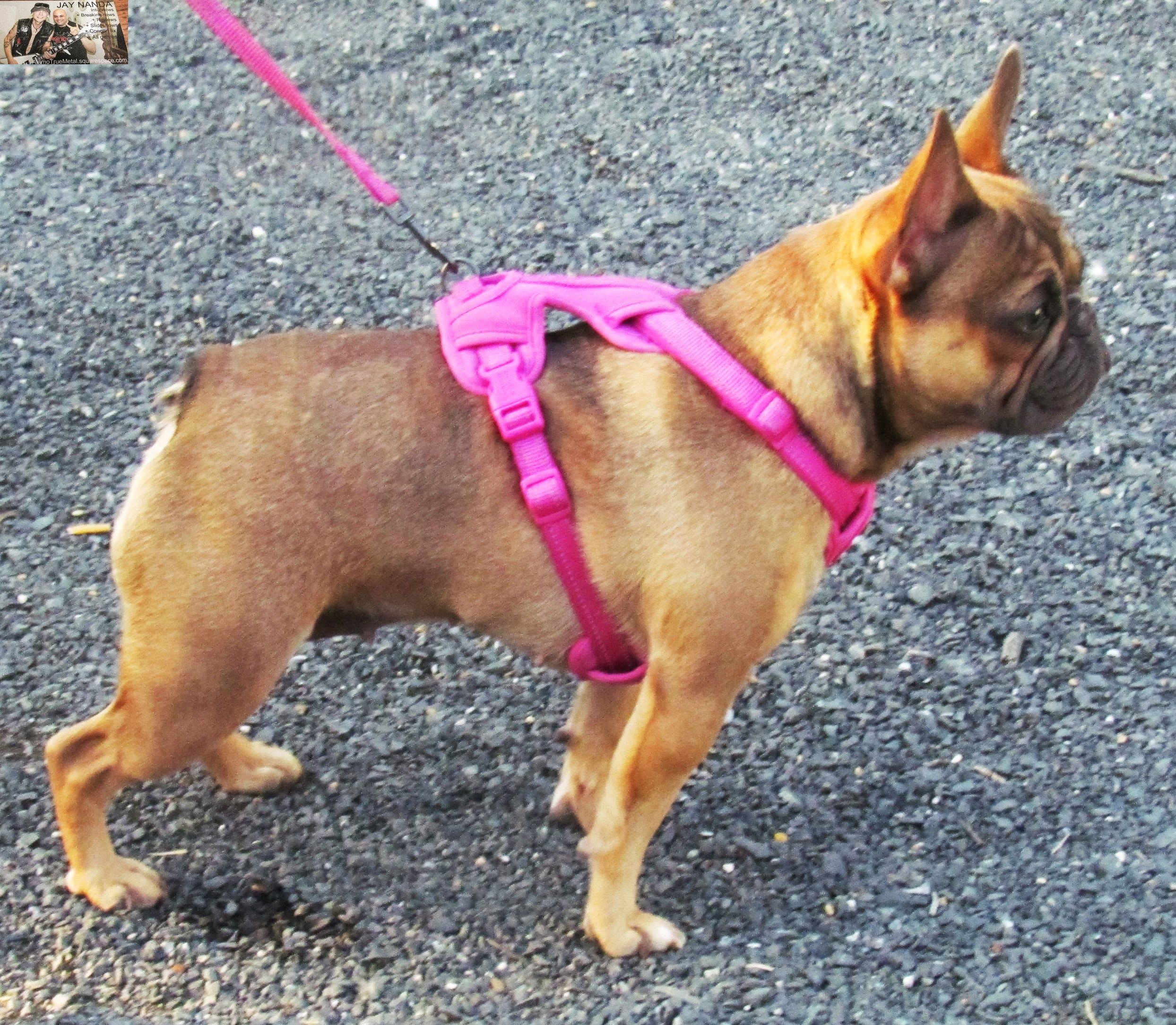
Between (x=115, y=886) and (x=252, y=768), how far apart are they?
1.90 feet


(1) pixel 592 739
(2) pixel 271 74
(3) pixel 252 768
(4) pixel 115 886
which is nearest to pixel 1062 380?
(1) pixel 592 739

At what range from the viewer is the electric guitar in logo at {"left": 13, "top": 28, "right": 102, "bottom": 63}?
7535 mm

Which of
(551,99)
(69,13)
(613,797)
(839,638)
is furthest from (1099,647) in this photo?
(69,13)

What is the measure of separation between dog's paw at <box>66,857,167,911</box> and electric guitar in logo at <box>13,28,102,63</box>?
5130 millimetres

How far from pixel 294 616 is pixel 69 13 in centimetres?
529

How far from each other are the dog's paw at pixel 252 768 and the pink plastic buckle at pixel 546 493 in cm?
156

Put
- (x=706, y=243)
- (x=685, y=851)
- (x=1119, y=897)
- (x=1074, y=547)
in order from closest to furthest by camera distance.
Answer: (x=1119, y=897)
(x=685, y=851)
(x=1074, y=547)
(x=706, y=243)

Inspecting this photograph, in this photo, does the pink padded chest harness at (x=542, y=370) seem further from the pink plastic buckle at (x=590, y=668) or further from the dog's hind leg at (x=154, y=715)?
the dog's hind leg at (x=154, y=715)

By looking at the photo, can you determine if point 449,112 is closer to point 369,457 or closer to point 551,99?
point 551,99

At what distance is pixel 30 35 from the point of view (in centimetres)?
739

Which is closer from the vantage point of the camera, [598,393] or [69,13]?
[598,393]

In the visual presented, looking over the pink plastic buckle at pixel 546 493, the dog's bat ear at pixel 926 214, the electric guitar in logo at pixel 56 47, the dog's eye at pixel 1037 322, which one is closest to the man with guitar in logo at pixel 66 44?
the electric guitar in logo at pixel 56 47

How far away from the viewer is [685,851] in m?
4.44

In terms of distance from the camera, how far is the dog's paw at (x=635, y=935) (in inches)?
160
